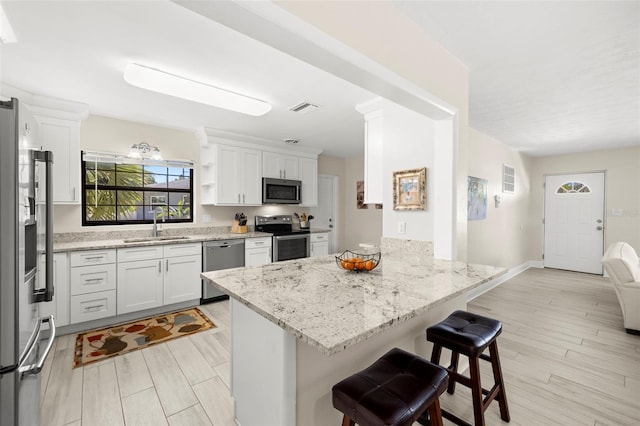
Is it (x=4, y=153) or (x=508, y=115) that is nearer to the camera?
(x=4, y=153)

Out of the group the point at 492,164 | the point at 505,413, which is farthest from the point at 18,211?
the point at 492,164

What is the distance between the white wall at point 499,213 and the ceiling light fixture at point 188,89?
3.20 m

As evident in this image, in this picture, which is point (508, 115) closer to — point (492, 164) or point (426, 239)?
point (492, 164)

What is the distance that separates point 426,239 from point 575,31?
165cm

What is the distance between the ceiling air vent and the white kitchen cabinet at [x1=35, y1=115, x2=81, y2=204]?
7.75ft

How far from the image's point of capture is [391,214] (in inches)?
96.5

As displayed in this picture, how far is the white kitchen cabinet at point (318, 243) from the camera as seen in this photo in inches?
203

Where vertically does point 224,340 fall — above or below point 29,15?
below

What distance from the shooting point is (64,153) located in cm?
304

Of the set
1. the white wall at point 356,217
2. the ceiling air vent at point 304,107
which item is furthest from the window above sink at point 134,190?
the white wall at point 356,217

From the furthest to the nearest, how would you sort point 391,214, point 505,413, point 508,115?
1. point 508,115
2. point 391,214
3. point 505,413

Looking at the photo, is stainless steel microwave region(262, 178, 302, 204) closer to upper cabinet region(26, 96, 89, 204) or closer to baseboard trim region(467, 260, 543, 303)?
upper cabinet region(26, 96, 89, 204)

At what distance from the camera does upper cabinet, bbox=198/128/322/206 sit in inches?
164

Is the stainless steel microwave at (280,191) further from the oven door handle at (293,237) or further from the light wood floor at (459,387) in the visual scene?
the light wood floor at (459,387)
